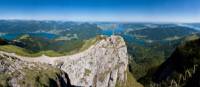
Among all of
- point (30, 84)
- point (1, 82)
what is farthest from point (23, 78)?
point (1, 82)

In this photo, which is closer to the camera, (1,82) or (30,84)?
(1,82)

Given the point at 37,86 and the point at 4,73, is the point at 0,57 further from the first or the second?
the point at 37,86

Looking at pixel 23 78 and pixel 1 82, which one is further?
pixel 23 78

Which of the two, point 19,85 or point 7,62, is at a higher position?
point 7,62

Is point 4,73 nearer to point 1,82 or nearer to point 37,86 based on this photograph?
point 1,82

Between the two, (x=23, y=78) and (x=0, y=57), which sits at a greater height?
(x=0, y=57)

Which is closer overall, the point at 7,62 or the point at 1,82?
the point at 1,82

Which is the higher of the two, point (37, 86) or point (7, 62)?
point (7, 62)

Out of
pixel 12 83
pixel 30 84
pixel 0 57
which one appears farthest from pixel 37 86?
pixel 0 57
